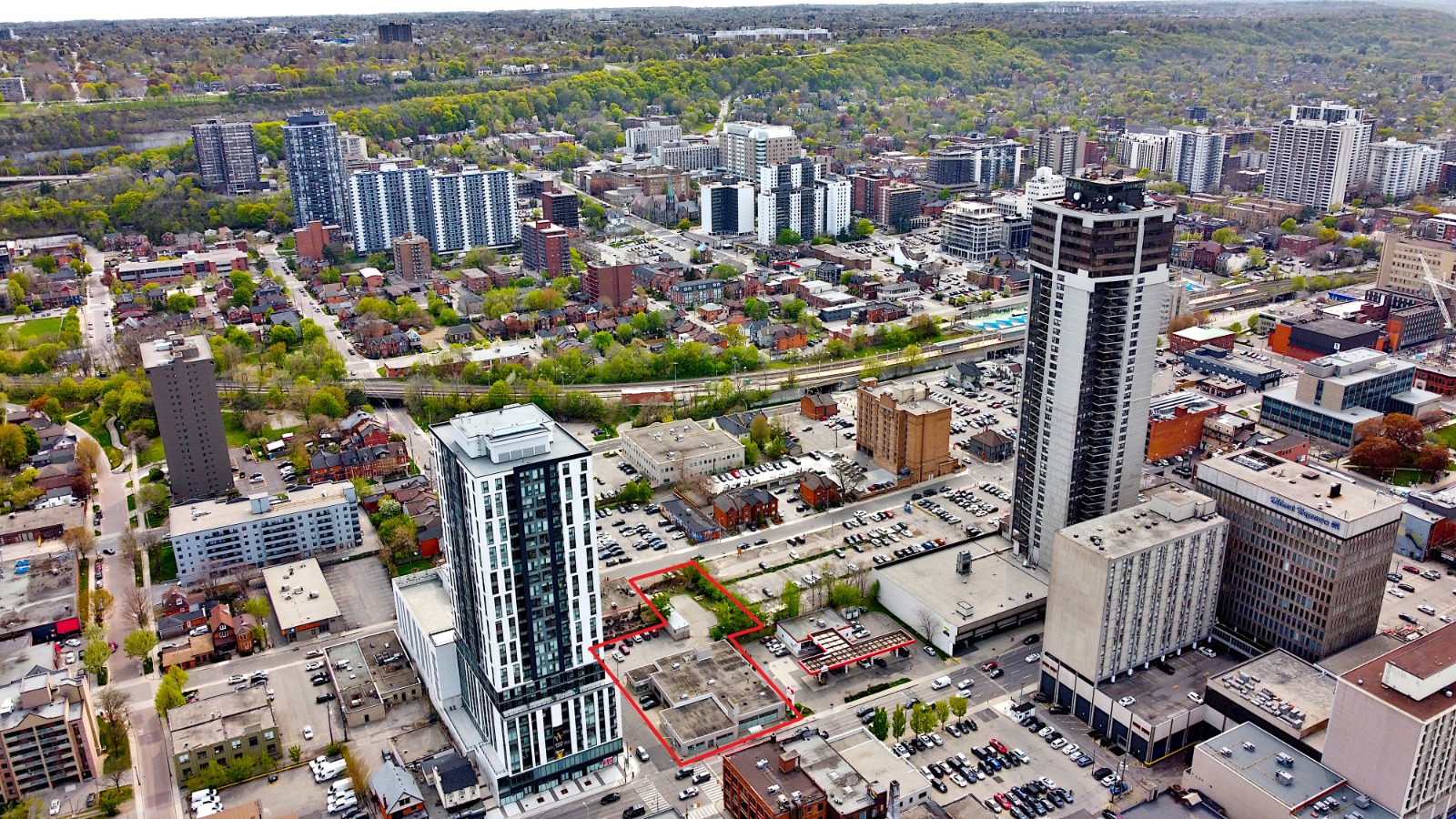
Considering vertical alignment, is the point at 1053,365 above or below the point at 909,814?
above

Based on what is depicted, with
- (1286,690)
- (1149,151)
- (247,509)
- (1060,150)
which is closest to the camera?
(1286,690)

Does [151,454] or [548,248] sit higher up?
[548,248]

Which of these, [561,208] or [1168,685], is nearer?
[1168,685]

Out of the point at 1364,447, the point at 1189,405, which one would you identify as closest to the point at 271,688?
the point at 1189,405

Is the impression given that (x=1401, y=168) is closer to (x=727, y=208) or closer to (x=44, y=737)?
(x=727, y=208)

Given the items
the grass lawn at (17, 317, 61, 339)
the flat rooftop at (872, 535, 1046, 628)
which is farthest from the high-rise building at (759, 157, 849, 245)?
the flat rooftop at (872, 535, 1046, 628)

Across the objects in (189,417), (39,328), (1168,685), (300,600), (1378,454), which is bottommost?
(300,600)

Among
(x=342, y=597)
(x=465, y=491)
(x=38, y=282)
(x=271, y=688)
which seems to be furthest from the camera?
(x=38, y=282)

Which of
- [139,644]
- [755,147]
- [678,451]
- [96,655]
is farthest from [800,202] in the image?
[96,655]

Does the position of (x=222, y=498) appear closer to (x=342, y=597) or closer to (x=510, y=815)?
(x=342, y=597)
